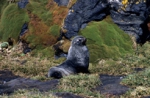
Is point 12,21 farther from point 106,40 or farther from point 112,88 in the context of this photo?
point 112,88

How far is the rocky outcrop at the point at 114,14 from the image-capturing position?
22.9 metres

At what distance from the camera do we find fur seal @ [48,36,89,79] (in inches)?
601

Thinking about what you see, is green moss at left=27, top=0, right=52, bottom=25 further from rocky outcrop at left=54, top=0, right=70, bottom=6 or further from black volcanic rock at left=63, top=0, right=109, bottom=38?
black volcanic rock at left=63, top=0, right=109, bottom=38

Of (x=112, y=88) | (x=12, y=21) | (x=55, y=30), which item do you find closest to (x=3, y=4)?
(x=12, y=21)

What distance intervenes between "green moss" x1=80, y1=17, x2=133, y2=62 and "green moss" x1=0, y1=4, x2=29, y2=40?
6.65 metres

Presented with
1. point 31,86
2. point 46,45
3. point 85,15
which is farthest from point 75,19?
point 31,86

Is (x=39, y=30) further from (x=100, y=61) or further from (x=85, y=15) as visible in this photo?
(x=100, y=61)

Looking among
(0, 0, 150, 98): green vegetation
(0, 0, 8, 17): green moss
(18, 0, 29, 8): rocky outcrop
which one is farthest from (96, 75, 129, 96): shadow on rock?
(0, 0, 8, 17): green moss

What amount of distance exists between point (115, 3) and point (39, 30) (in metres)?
6.86

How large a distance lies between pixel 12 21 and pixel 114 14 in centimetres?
971

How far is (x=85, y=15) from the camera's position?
23.3 metres

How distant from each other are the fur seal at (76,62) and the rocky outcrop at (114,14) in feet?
20.6

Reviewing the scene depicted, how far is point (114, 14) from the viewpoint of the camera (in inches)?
921

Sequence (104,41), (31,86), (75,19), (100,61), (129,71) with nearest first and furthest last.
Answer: (31,86), (129,71), (100,61), (104,41), (75,19)
